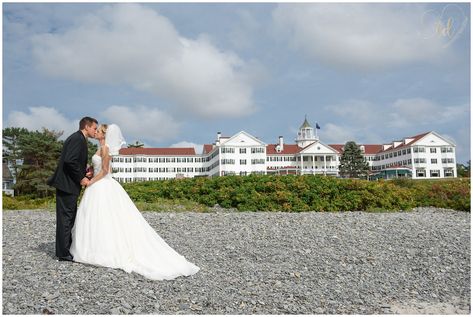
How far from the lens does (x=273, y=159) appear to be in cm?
8006

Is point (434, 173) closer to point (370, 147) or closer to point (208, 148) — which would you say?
point (370, 147)

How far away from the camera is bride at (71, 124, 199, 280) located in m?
6.38

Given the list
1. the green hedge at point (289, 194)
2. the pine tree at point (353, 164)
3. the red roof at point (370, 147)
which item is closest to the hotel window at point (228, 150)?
the pine tree at point (353, 164)

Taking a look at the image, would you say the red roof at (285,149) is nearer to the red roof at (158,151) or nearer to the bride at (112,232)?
the red roof at (158,151)

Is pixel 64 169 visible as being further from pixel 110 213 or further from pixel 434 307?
pixel 434 307

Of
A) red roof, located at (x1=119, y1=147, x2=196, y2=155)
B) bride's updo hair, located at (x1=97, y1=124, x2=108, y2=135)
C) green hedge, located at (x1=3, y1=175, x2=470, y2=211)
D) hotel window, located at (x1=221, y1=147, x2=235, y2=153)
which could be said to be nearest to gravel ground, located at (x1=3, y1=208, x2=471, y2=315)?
bride's updo hair, located at (x1=97, y1=124, x2=108, y2=135)

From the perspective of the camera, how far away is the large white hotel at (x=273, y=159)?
74.1m

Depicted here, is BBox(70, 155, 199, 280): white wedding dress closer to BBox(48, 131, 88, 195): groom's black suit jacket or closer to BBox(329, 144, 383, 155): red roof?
BBox(48, 131, 88, 195): groom's black suit jacket

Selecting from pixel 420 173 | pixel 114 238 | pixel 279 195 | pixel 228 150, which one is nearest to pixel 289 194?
pixel 279 195

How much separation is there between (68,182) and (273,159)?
74.2 m

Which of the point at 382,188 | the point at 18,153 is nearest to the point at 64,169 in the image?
the point at 382,188

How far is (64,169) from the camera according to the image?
642cm

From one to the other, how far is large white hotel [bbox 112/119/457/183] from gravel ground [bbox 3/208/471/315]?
63.2 metres

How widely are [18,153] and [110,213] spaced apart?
33.5 meters
